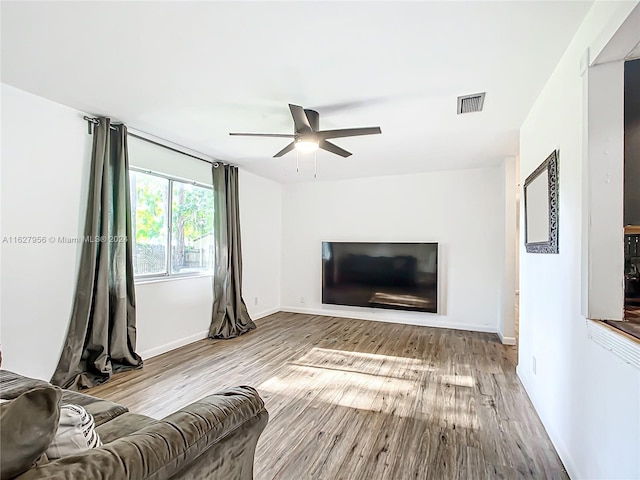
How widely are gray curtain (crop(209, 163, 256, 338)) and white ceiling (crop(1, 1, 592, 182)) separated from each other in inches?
50.4

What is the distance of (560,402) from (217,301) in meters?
3.87

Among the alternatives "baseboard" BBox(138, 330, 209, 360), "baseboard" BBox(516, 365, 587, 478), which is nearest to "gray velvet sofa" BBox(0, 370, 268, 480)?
"baseboard" BBox(516, 365, 587, 478)

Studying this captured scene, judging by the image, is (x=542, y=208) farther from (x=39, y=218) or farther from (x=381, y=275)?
(x=39, y=218)

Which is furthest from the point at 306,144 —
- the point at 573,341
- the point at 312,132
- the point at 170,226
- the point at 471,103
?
the point at 573,341

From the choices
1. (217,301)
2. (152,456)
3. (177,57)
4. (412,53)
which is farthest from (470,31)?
(217,301)

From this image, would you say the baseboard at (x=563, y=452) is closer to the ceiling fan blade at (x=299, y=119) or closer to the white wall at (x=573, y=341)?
the white wall at (x=573, y=341)

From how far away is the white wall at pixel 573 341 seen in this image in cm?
130

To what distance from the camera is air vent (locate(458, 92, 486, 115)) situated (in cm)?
251

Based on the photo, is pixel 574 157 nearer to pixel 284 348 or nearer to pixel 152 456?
pixel 152 456

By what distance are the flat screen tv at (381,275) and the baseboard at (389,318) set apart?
21 cm

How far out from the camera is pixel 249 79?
229 cm

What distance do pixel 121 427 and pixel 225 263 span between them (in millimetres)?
3187

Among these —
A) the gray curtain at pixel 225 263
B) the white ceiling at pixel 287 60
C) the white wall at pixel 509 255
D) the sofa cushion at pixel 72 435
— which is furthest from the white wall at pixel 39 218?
the white wall at pixel 509 255

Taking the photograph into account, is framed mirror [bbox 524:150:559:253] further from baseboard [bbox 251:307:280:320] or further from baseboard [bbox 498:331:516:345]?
baseboard [bbox 251:307:280:320]
